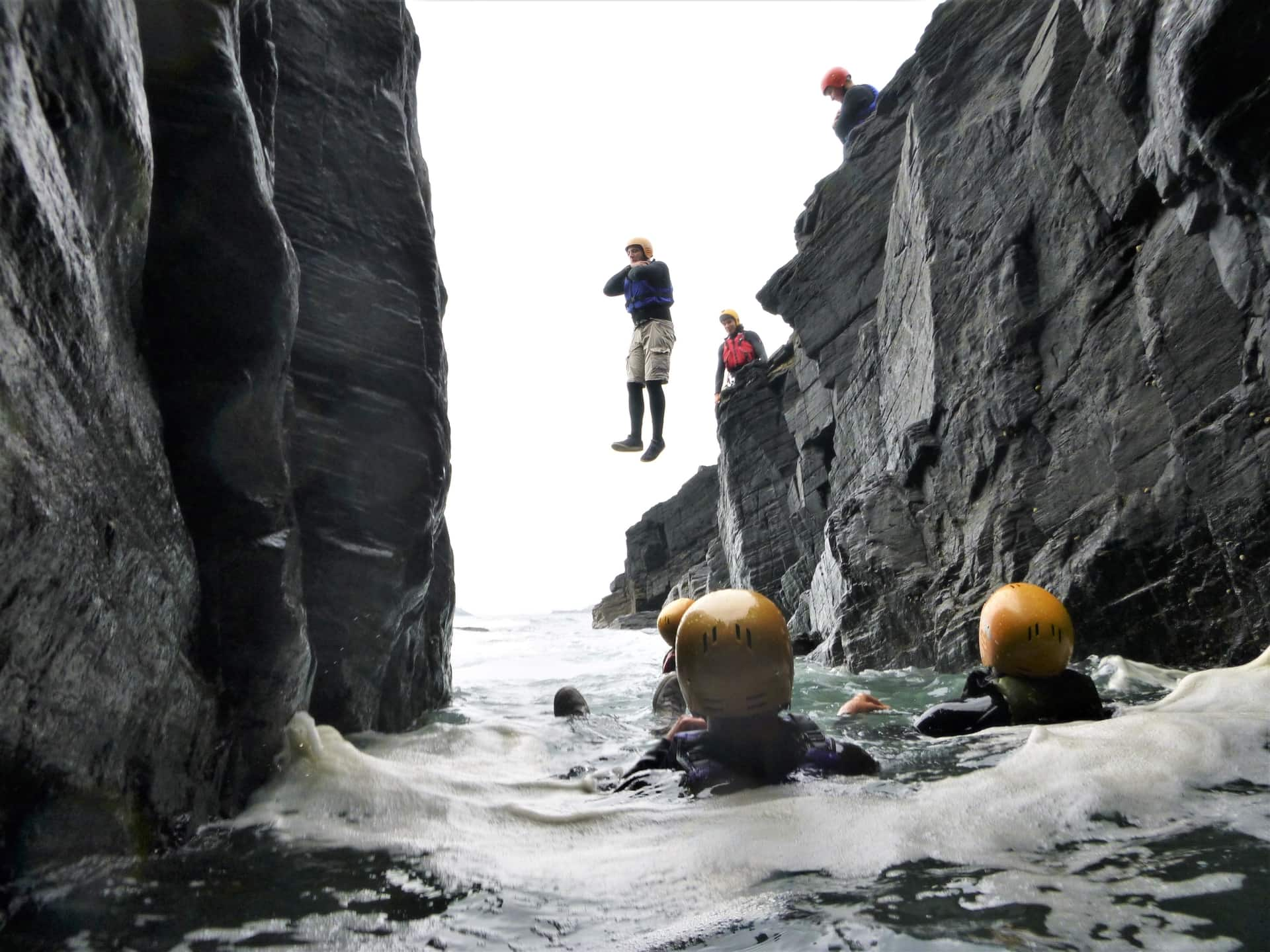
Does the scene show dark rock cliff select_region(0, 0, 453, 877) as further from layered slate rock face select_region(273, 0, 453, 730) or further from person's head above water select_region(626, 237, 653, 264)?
person's head above water select_region(626, 237, 653, 264)

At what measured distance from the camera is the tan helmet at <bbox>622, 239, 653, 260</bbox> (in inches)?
442

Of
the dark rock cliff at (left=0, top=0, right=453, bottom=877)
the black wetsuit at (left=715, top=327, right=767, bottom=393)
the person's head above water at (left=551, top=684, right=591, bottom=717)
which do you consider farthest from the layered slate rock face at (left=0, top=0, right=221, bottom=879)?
the black wetsuit at (left=715, top=327, right=767, bottom=393)

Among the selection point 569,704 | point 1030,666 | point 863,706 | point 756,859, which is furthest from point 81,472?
point 569,704

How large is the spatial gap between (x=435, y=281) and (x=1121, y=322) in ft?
21.3

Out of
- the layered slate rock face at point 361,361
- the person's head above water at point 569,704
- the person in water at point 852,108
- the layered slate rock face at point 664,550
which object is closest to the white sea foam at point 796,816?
the layered slate rock face at point 361,361

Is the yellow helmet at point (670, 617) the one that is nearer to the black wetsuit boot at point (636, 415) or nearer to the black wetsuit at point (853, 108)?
the black wetsuit boot at point (636, 415)

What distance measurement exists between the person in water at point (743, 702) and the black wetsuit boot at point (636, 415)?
6.39m

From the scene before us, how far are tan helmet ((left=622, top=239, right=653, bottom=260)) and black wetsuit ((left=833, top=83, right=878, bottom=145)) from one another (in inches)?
337

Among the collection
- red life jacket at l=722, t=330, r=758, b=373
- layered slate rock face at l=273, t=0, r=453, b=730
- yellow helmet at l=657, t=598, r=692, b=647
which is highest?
red life jacket at l=722, t=330, r=758, b=373

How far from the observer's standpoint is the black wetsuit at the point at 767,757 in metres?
4.36

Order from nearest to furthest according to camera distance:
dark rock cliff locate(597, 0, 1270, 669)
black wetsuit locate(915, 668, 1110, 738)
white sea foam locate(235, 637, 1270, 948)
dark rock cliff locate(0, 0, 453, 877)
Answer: dark rock cliff locate(0, 0, 453, 877) < white sea foam locate(235, 637, 1270, 948) < black wetsuit locate(915, 668, 1110, 738) < dark rock cliff locate(597, 0, 1270, 669)

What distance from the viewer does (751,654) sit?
13.9 ft

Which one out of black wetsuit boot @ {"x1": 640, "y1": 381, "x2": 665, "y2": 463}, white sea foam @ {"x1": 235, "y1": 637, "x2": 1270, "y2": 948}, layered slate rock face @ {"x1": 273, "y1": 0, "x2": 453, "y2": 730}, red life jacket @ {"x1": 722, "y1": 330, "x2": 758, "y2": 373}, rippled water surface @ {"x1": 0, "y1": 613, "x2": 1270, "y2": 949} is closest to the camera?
rippled water surface @ {"x1": 0, "y1": 613, "x2": 1270, "y2": 949}

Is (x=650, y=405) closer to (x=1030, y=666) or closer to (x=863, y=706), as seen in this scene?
(x=863, y=706)
